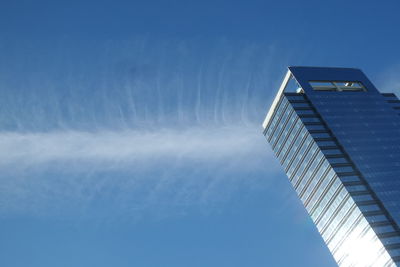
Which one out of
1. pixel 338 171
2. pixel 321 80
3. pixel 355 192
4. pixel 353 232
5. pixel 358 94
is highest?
pixel 321 80

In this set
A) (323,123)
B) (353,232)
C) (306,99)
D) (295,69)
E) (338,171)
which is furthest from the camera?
(295,69)

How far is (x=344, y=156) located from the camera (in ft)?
346

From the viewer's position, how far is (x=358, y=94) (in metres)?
129

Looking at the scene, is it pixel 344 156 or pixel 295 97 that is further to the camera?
pixel 295 97

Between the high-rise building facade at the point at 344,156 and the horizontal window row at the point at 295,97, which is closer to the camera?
the high-rise building facade at the point at 344,156

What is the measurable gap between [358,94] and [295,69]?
2176cm

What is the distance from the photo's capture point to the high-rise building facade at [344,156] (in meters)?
91.7

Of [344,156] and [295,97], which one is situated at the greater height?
[295,97]

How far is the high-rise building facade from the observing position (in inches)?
3610

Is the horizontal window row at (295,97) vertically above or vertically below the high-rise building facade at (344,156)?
above

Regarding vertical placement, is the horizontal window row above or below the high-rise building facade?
above

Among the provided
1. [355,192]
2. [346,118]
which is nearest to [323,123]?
[346,118]

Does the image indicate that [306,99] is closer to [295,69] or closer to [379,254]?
[295,69]

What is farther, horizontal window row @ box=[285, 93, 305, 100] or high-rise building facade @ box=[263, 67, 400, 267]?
horizontal window row @ box=[285, 93, 305, 100]
